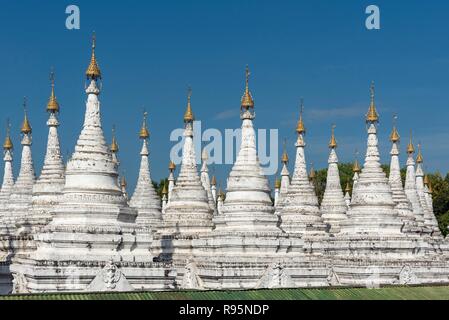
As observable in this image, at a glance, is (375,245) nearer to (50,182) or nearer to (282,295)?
(50,182)

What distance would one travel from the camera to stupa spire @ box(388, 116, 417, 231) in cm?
6038

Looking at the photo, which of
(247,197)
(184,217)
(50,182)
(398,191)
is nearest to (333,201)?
(398,191)

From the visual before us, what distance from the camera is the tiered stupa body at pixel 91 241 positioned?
3922 centimetres

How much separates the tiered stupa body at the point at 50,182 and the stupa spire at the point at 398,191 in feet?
74.4

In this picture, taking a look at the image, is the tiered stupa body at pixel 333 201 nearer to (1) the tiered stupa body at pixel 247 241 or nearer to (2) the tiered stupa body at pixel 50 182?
(1) the tiered stupa body at pixel 247 241

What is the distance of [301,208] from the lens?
59562mm

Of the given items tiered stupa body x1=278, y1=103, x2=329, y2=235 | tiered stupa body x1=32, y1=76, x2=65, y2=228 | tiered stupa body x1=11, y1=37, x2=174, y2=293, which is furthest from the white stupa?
tiered stupa body x1=11, y1=37, x2=174, y2=293

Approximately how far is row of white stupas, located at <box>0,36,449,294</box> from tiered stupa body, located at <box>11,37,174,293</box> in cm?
5

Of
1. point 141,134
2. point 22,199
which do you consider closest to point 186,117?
point 141,134

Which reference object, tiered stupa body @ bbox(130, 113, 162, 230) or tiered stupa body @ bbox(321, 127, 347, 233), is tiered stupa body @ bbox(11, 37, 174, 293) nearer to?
tiered stupa body @ bbox(130, 113, 162, 230)

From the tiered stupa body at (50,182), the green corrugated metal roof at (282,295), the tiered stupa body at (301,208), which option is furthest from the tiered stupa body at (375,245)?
the tiered stupa body at (50,182)

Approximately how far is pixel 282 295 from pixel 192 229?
73.3 ft
